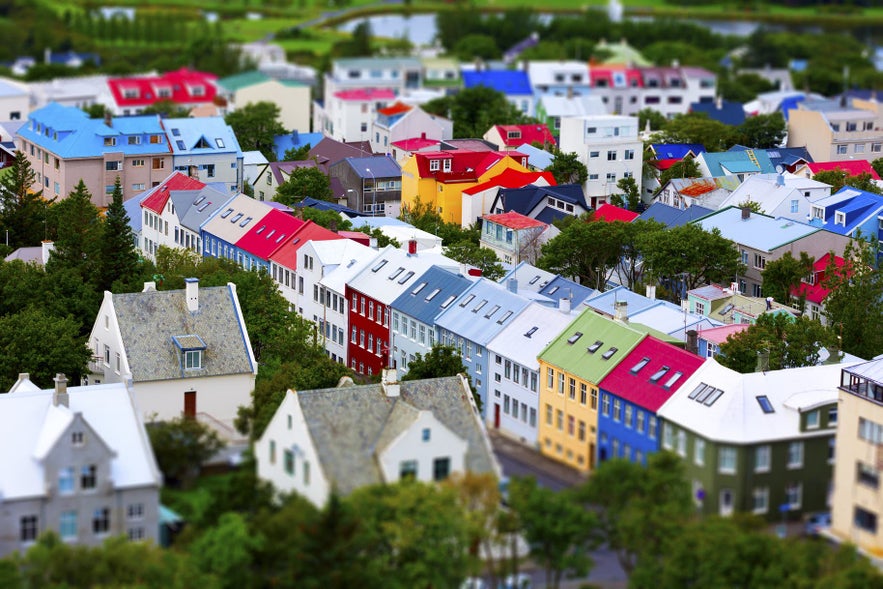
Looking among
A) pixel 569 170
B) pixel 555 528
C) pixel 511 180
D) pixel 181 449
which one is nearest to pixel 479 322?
pixel 181 449

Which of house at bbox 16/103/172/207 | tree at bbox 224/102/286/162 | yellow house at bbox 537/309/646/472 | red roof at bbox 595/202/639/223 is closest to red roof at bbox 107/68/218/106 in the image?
tree at bbox 224/102/286/162

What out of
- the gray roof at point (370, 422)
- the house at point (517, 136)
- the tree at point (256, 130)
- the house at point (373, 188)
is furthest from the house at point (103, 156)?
the gray roof at point (370, 422)

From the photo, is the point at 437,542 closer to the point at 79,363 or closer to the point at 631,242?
the point at 79,363

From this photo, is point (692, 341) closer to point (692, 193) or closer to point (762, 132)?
point (692, 193)

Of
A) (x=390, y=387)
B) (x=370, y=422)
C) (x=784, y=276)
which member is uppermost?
(x=390, y=387)

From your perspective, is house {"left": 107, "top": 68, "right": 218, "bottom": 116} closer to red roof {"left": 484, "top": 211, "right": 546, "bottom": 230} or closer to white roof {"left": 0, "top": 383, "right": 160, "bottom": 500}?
red roof {"left": 484, "top": 211, "right": 546, "bottom": 230}
